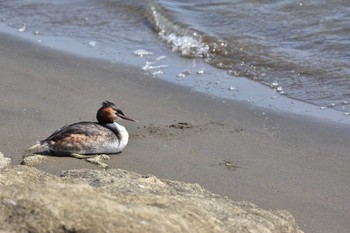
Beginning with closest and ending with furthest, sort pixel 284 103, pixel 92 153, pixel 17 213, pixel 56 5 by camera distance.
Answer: pixel 17 213, pixel 92 153, pixel 284 103, pixel 56 5

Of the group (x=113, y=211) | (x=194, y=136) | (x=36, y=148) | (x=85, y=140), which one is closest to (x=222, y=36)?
(x=194, y=136)

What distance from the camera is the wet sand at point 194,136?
6.25 meters

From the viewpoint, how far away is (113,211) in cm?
375

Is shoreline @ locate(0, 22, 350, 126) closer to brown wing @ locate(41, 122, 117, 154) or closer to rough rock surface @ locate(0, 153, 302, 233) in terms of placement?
brown wing @ locate(41, 122, 117, 154)

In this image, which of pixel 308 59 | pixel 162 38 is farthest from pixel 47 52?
pixel 308 59

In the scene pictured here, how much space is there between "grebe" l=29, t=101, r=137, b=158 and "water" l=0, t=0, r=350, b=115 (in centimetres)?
247

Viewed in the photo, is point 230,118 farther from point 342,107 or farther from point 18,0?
point 18,0

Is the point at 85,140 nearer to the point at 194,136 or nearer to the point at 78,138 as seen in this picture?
the point at 78,138

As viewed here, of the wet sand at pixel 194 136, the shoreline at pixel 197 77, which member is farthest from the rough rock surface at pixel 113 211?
the shoreline at pixel 197 77

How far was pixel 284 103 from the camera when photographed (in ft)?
29.0

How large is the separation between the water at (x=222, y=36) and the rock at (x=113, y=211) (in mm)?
4427

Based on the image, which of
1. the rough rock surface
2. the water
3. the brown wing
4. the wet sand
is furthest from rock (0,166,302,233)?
the water

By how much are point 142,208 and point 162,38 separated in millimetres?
8261

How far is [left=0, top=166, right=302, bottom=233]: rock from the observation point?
369 cm
